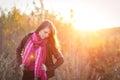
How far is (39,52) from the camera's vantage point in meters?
5.37

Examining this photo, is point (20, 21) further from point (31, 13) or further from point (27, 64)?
point (27, 64)

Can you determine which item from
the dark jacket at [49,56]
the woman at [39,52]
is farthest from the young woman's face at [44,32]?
the dark jacket at [49,56]

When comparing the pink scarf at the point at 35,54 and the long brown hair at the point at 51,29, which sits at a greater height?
the long brown hair at the point at 51,29

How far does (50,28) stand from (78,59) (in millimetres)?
3291

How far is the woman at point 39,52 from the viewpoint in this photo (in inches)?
209

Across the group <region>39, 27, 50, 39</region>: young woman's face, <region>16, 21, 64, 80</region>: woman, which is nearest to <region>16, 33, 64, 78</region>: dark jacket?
<region>16, 21, 64, 80</region>: woman

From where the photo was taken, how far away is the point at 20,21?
12.0 meters

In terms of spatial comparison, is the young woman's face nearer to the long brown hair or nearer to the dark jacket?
the long brown hair

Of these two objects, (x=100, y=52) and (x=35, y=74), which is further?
(x=100, y=52)

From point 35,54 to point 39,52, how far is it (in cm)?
9

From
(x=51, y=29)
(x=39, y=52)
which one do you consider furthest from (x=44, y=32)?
(x=39, y=52)

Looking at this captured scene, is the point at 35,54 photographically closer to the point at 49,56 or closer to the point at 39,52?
the point at 39,52

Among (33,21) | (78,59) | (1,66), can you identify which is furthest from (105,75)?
(33,21)

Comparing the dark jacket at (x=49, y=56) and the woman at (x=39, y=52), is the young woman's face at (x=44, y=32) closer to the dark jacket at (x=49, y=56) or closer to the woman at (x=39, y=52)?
the woman at (x=39, y=52)
